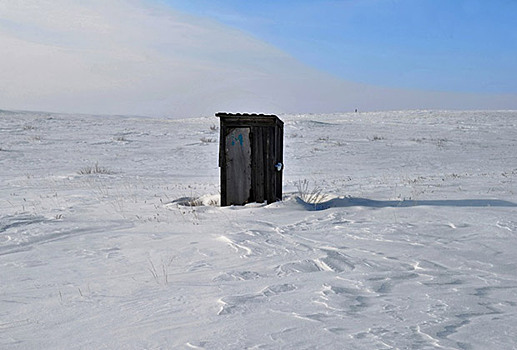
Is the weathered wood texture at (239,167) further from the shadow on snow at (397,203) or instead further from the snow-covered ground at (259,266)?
the shadow on snow at (397,203)

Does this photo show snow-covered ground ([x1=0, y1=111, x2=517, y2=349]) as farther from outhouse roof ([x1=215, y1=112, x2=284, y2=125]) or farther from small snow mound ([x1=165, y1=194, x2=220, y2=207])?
outhouse roof ([x1=215, y1=112, x2=284, y2=125])

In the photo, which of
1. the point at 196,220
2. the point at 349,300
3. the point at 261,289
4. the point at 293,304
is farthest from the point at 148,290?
the point at 196,220

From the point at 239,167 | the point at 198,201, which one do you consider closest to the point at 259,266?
the point at 239,167

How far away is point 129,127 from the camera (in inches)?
914

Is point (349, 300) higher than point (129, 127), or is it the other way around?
point (129, 127)

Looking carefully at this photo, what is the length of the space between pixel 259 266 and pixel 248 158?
3.73 meters

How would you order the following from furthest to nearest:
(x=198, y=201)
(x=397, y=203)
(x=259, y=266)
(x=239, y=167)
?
(x=198, y=201) → (x=239, y=167) → (x=397, y=203) → (x=259, y=266)

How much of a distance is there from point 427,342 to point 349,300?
0.79 metres

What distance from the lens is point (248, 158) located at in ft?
26.1

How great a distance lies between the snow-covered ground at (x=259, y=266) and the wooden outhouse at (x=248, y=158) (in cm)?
52

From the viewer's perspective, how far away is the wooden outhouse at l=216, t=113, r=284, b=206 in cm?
788

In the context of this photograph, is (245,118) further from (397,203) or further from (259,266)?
(259,266)

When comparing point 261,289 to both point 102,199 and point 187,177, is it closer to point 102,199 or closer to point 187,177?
point 102,199

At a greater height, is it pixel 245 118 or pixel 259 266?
pixel 245 118
